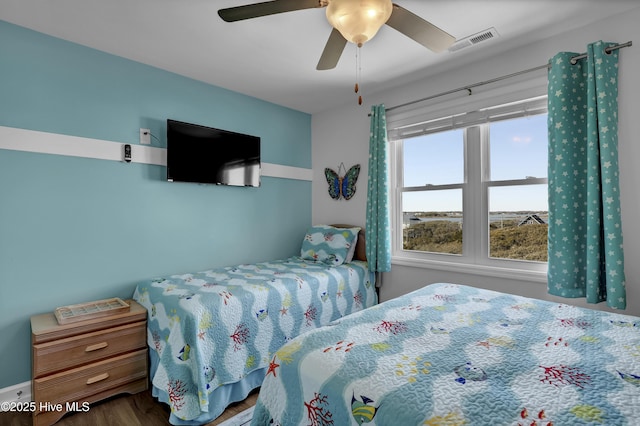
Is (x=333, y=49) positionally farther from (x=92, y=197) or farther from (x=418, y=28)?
(x=92, y=197)

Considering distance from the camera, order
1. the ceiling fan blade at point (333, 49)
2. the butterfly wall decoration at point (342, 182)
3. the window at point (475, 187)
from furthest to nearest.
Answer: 1. the butterfly wall decoration at point (342, 182)
2. the window at point (475, 187)
3. the ceiling fan blade at point (333, 49)

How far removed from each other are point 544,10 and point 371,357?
7.23 feet

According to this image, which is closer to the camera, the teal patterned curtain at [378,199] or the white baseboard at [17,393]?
the white baseboard at [17,393]

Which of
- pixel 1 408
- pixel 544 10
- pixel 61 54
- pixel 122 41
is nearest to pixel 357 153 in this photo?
pixel 544 10

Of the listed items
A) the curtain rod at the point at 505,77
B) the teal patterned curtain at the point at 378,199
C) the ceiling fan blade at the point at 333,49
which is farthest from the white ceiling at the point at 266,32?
the teal patterned curtain at the point at 378,199

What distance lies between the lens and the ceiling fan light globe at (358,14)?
1288 millimetres

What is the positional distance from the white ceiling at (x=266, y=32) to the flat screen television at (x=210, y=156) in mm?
506

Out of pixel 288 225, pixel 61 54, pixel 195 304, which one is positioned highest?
pixel 61 54

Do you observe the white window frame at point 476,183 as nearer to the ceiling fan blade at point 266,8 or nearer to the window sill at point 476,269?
the window sill at point 476,269

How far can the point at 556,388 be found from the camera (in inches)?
37.4

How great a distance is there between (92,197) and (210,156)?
0.94 meters

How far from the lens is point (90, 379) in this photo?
1994mm

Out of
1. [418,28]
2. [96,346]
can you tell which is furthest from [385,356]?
[96,346]

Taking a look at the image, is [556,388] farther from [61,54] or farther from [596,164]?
[61,54]
